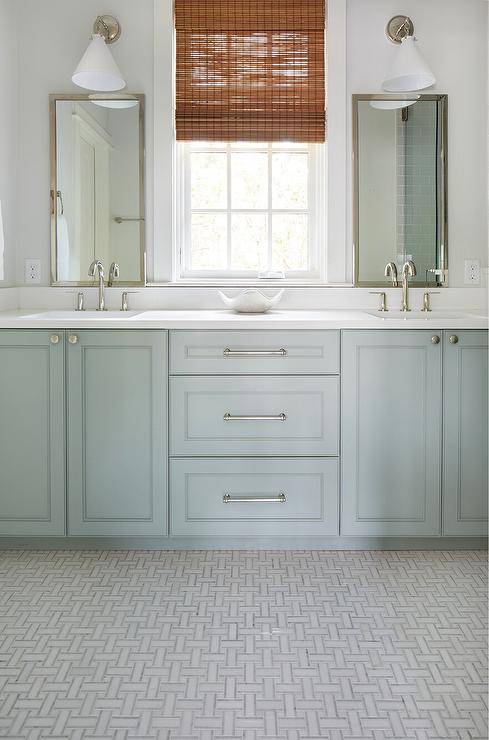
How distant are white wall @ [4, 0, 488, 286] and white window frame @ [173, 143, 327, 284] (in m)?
0.11

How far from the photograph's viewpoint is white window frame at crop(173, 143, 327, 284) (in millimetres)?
3578

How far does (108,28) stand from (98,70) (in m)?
0.35

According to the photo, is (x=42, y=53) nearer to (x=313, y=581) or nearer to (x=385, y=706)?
(x=313, y=581)

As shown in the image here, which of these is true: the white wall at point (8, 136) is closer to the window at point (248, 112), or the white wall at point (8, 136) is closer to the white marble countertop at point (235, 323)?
the white marble countertop at point (235, 323)

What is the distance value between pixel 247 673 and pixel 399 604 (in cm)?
66

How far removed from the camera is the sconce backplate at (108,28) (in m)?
3.41

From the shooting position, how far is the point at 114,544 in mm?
3010

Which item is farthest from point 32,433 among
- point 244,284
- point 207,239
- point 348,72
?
point 348,72

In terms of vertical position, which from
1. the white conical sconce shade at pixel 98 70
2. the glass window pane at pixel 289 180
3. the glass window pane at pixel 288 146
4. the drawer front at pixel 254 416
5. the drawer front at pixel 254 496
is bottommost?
the drawer front at pixel 254 496

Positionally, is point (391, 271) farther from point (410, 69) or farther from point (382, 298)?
point (410, 69)

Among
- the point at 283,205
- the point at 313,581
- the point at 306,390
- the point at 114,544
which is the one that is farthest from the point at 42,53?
the point at 313,581

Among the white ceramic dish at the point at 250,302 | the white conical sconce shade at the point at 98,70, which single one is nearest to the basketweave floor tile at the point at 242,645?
the white ceramic dish at the point at 250,302

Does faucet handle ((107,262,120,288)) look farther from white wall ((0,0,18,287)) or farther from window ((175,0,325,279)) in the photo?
white wall ((0,0,18,287))

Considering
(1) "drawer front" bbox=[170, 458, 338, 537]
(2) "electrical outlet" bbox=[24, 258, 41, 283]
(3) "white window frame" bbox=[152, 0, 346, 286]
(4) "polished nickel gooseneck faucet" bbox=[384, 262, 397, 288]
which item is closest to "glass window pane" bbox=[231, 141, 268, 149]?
(3) "white window frame" bbox=[152, 0, 346, 286]
